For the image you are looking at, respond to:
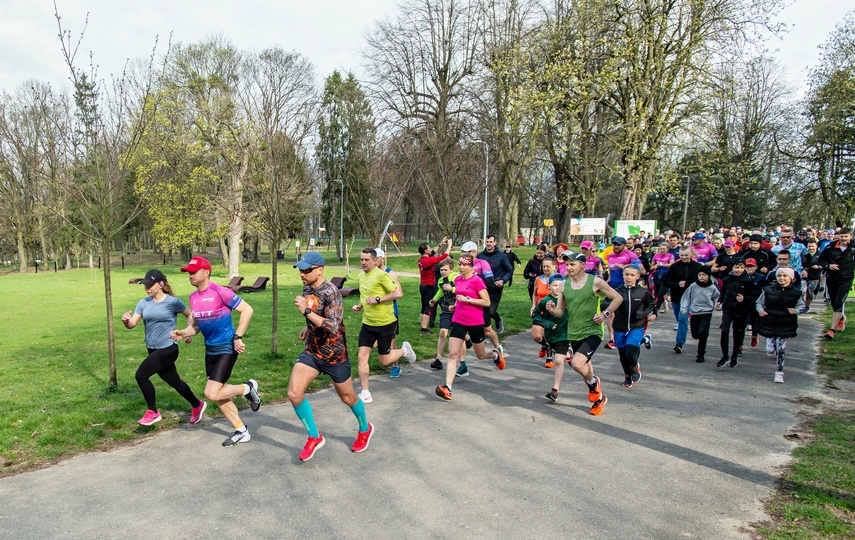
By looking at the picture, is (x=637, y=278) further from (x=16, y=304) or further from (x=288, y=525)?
(x=16, y=304)

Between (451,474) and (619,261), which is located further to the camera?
(619,261)

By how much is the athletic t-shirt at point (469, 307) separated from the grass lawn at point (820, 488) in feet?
12.1

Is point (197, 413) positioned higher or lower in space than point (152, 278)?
lower

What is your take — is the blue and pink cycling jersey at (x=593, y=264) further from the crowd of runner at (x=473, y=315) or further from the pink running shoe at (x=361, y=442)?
the pink running shoe at (x=361, y=442)

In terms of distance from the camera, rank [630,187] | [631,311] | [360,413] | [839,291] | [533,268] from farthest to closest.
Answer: [630,187], [533,268], [839,291], [631,311], [360,413]

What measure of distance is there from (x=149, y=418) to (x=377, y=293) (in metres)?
2.87

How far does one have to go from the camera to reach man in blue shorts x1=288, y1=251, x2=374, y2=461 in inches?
186

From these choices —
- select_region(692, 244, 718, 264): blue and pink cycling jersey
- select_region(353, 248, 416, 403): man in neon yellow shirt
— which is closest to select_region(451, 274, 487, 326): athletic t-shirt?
select_region(353, 248, 416, 403): man in neon yellow shirt

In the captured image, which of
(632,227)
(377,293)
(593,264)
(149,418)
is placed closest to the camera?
(149,418)

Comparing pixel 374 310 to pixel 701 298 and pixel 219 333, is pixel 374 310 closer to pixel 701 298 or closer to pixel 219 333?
pixel 219 333

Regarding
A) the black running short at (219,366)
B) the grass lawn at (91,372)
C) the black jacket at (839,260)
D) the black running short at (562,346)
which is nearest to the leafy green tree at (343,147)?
the grass lawn at (91,372)

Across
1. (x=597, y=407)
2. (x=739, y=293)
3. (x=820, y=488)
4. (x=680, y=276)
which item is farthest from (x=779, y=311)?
(x=820, y=488)

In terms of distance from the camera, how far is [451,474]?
4562 mm

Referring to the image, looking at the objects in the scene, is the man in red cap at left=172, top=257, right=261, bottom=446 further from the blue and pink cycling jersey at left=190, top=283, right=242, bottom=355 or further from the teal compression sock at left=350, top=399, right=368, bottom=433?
the teal compression sock at left=350, top=399, right=368, bottom=433
